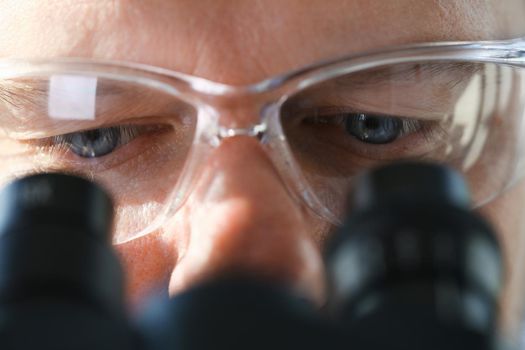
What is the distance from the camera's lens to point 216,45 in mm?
1144

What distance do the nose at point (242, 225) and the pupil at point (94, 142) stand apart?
0.16 metres

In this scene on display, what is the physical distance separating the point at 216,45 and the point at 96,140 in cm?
21

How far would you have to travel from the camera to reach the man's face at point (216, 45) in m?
1.06

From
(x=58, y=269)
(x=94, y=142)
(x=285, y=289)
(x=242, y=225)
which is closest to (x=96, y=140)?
(x=94, y=142)

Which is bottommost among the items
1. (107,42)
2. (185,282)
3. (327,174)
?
Answer: (185,282)

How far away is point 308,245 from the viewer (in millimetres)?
996

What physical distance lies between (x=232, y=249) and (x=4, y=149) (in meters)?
0.45

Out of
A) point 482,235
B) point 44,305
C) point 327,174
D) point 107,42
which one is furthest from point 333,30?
point 44,305

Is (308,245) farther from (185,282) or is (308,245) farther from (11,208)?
(11,208)

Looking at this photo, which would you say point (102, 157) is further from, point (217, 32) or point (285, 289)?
point (285, 289)

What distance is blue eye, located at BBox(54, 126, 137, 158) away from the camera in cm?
122

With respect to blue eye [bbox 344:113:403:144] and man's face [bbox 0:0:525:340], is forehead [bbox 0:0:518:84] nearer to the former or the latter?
man's face [bbox 0:0:525:340]

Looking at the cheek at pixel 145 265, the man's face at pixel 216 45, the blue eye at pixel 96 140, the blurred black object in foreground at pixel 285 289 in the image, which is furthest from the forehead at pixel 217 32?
the blurred black object in foreground at pixel 285 289

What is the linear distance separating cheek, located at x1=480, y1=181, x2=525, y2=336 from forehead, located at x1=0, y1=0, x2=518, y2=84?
306 mm
